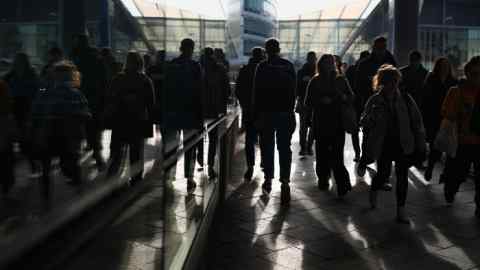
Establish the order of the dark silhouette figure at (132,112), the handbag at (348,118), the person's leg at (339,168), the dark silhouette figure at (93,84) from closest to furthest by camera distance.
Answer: the dark silhouette figure at (93,84)
the dark silhouette figure at (132,112)
the person's leg at (339,168)
the handbag at (348,118)

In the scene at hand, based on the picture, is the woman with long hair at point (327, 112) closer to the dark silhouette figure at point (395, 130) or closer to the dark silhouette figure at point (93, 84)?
the dark silhouette figure at point (395, 130)

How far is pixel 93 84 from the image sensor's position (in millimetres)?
1206

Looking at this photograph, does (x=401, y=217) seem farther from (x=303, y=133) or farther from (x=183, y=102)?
(x=303, y=133)

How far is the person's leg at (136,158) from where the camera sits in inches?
64.7

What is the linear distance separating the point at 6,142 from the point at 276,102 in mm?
6075

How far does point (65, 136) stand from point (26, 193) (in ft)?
0.53

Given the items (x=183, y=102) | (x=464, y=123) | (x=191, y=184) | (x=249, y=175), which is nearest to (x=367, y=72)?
(x=249, y=175)

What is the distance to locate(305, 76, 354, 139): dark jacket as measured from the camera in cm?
718

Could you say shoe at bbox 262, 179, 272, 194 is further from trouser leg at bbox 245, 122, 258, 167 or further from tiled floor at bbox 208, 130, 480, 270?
trouser leg at bbox 245, 122, 258, 167

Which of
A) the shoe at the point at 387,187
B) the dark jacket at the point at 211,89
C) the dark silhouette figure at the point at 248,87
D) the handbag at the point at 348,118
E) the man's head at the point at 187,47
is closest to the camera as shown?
the man's head at the point at 187,47

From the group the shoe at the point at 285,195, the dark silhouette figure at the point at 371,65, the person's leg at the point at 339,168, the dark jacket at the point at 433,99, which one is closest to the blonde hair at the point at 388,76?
the person's leg at the point at 339,168

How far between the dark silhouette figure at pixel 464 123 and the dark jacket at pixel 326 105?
1135 millimetres

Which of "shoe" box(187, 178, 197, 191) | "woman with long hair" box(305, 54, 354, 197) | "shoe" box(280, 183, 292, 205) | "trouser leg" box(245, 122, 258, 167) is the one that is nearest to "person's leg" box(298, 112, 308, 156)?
"trouser leg" box(245, 122, 258, 167)

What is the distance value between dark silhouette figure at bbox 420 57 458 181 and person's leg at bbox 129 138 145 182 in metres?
6.84
